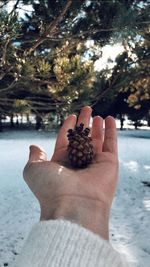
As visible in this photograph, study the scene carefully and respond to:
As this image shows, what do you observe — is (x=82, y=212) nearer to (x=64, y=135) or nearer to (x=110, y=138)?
(x=110, y=138)

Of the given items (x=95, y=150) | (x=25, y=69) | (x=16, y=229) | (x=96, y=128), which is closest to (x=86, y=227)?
(x=95, y=150)

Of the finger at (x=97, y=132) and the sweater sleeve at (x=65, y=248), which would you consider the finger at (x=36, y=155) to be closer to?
the finger at (x=97, y=132)

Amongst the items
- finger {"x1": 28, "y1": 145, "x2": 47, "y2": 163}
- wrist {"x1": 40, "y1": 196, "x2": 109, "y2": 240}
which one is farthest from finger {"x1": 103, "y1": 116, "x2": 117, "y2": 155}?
wrist {"x1": 40, "y1": 196, "x2": 109, "y2": 240}

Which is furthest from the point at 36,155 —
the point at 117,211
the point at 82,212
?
the point at 117,211

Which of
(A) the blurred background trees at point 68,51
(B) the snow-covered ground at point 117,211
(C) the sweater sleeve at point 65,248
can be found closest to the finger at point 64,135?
(C) the sweater sleeve at point 65,248

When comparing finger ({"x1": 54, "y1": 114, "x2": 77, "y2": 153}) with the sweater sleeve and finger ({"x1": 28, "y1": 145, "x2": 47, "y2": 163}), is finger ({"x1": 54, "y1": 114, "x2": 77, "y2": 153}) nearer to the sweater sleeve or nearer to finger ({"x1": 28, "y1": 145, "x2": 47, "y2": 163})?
finger ({"x1": 28, "y1": 145, "x2": 47, "y2": 163})

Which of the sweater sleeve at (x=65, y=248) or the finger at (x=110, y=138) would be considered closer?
the sweater sleeve at (x=65, y=248)

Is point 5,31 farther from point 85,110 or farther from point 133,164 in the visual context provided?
point 133,164
